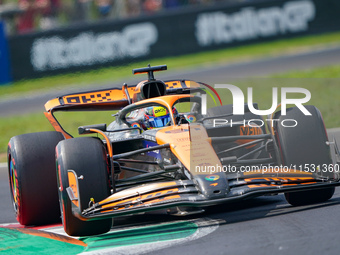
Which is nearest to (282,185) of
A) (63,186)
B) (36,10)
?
(63,186)

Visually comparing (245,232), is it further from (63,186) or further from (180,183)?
(63,186)

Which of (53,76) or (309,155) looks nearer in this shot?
(309,155)

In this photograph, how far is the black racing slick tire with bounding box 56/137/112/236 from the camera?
5.62m

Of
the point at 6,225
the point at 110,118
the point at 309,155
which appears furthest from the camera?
the point at 110,118

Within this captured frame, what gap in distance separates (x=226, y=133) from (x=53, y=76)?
1332 cm

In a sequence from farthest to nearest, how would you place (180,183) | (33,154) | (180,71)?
1. (180,71)
2. (33,154)
3. (180,183)

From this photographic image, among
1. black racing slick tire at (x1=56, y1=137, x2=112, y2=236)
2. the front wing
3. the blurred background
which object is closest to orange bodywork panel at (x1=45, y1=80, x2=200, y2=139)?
black racing slick tire at (x1=56, y1=137, x2=112, y2=236)

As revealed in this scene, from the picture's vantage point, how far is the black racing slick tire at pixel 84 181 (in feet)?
18.4

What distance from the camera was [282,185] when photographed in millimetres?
5684

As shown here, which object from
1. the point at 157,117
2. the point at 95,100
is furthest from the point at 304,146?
the point at 95,100

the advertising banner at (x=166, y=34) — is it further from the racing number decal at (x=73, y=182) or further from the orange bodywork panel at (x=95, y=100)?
the racing number decal at (x=73, y=182)

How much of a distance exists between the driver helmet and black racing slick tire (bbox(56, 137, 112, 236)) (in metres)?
1.29

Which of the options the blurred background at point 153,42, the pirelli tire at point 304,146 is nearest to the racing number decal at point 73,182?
the pirelli tire at point 304,146

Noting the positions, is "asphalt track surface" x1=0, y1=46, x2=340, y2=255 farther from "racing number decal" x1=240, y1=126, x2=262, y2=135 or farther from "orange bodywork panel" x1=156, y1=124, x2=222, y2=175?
"racing number decal" x1=240, y1=126, x2=262, y2=135
